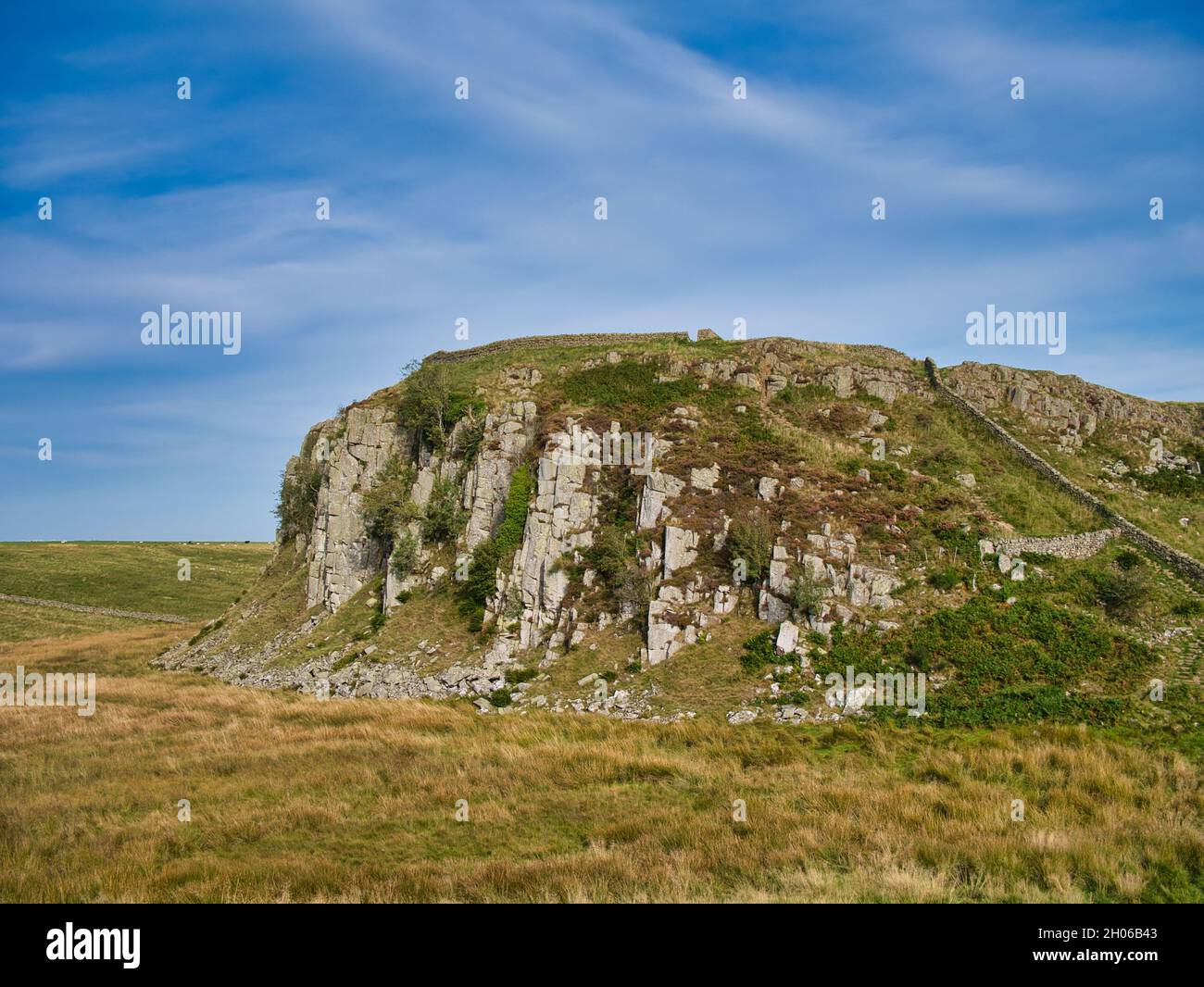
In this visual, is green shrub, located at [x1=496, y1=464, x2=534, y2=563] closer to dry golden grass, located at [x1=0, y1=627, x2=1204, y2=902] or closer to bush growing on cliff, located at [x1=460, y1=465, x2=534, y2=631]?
bush growing on cliff, located at [x1=460, y1=465, x2=534, y2=631]

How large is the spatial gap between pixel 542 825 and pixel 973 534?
26057mm

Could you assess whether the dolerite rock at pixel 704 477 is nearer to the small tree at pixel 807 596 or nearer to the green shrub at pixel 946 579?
the small tree at pixel 807 596

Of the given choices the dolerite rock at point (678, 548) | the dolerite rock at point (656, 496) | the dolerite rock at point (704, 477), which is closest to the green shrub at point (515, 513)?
the dolerite rock at point (656, 496)

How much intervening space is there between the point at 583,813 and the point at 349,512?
3124cm

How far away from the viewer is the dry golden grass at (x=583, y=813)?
1041 cm

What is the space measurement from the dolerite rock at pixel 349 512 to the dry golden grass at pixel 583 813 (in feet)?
53.5

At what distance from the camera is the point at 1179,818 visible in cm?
1215

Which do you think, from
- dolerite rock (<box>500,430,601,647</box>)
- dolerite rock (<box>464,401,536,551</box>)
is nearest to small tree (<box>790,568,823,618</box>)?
dolerite rock (<box>500,430,601,647</box>)

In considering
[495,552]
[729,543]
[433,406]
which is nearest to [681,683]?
[729,543]

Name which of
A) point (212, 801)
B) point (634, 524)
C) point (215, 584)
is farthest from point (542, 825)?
point (215, 584)

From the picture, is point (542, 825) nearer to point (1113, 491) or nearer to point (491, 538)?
point (491, 538)

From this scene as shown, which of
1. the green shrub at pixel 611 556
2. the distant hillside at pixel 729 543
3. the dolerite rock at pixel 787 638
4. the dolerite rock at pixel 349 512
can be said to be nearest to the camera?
the distant hillside at pixel 729 543

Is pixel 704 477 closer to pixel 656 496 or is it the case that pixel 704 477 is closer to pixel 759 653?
pixel 656 496

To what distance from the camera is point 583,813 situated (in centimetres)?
1473
